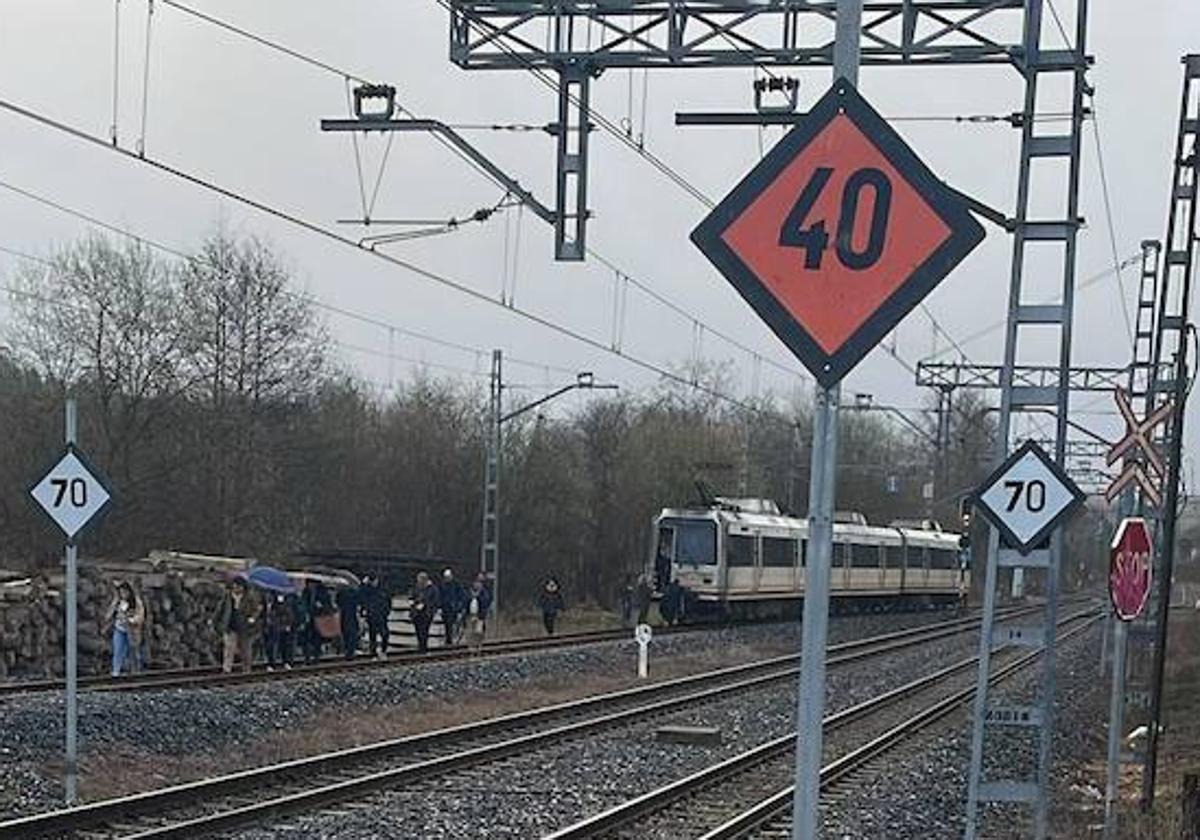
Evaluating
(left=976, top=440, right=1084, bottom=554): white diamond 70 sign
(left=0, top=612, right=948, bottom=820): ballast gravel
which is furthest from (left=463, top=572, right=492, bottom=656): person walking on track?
(left=976, top=440, right=1084, bottom=554): white diamond 70 sign

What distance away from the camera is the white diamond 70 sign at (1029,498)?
1180 cm

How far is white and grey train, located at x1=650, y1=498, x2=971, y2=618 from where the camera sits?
47.5 metres

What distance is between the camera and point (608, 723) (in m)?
23.3

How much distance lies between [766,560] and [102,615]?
79.6 ft

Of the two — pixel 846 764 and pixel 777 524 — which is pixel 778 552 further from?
pixel 846 764

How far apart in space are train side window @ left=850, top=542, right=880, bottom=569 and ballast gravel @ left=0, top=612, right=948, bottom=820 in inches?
938

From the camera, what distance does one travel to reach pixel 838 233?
14.7 ft

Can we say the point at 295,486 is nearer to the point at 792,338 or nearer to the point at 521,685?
the point at 521,685

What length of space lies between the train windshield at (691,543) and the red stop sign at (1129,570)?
1268 inches

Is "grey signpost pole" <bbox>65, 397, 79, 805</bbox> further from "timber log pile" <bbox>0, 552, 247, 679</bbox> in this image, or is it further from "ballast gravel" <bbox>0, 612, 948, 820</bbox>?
"timber log pile" <bbox>0, 552, 247, 679</bbox>

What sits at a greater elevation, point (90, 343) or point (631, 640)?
point (90, 343)

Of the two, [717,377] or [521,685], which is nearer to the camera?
[521,685]

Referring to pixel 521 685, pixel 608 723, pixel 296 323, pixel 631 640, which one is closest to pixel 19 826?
pixel 608 723

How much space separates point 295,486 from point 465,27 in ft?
116
